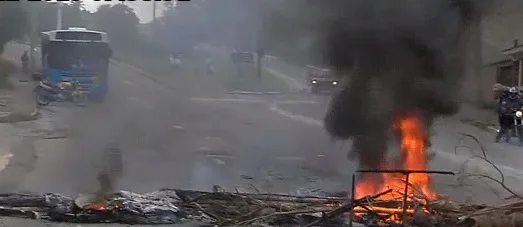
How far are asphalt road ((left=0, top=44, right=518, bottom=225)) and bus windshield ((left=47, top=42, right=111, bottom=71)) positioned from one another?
224mm

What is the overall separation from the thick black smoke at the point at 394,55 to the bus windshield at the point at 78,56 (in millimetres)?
2640

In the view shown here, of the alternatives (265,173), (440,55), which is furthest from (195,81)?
(440,55)

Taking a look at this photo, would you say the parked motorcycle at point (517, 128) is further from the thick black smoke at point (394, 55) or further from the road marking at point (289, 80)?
the thick black smoke at point (394, 55)

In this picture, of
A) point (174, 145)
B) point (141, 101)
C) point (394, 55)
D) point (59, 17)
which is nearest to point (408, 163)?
point (394, 55)

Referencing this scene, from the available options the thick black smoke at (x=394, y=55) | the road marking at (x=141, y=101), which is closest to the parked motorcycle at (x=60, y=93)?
the road marking at (x=141, y=101)

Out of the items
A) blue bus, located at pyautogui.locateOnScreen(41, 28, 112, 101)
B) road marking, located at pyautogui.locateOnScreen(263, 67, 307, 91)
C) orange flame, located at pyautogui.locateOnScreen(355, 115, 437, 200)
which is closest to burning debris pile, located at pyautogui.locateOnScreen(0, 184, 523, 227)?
orange flame, located at pyautogui.locateOnScreen(355, 115, 437, 200)

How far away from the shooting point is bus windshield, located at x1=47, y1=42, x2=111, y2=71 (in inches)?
331

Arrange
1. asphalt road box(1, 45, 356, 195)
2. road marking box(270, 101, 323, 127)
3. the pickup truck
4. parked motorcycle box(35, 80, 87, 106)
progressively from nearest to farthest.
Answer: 1. the pickup truck
2. asphalt road box(1, 45, 356, 195)
3. parked motorcycle box(35, 80, 87, 106)
4. road marking box(270, 101, 323, 127)

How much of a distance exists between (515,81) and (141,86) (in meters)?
9.84

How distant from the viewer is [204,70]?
28.2 feet

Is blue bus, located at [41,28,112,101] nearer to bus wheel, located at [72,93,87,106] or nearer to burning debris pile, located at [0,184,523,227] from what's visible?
bus wheel, located at [72,93,87,106]

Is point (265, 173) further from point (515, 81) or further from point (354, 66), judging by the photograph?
point (515, 81)

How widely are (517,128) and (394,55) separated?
23.7 ft

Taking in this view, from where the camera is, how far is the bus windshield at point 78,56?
27.6 feet
